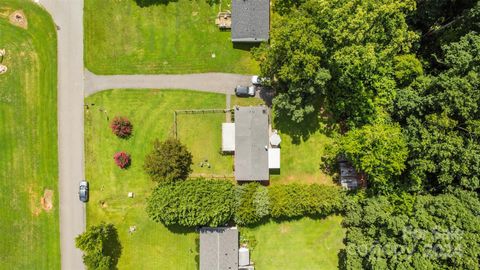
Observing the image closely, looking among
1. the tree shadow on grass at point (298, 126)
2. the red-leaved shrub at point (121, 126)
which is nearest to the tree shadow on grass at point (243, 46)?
the tree shadow on grass at point (298, 126)

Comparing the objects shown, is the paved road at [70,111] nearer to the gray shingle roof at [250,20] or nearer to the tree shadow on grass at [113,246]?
the tree shadow on grass at [113,246]

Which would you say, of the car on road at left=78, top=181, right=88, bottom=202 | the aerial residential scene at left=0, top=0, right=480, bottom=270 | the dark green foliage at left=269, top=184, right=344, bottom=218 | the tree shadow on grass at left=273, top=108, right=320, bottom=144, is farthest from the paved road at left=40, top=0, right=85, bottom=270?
the tree shadow on grass at left=273, top=108, right=320, bottom=144

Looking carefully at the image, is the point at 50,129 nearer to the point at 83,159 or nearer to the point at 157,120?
the point at 83,159

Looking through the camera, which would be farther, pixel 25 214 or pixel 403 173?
pixel 25 214

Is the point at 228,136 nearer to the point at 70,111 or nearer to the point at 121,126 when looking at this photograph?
the point at 121,126


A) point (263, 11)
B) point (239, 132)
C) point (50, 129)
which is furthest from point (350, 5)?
point (50, 129)
